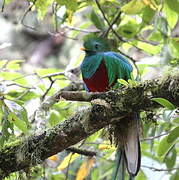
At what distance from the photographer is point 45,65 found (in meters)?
8.57

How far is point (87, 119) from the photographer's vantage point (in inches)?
76.5

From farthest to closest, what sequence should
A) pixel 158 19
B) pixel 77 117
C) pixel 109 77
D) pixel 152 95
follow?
pixel 158 19 → pixel 109 77 → pixel 77 117 → pixel 152 95

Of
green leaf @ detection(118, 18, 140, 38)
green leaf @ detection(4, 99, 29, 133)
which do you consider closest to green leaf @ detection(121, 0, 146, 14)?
green leaf @ detection(118, 18, 140, 38)

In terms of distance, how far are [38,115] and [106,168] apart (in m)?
0.84

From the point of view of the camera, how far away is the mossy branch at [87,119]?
1786 mm

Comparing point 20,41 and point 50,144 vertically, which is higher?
point 50,144

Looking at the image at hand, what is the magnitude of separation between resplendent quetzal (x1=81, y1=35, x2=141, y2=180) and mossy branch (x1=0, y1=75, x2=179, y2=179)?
0.15m

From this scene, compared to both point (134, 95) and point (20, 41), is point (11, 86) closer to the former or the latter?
point (134, 95)

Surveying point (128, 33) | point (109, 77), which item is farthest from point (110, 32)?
point (109, 77)

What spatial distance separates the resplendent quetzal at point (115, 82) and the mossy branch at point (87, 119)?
0.15 meters

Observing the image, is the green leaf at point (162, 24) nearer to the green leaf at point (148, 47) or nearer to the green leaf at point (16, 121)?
the green leaf at point (148, 47)

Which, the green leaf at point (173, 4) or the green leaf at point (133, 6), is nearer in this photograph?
the green leaf at point (173, 4)

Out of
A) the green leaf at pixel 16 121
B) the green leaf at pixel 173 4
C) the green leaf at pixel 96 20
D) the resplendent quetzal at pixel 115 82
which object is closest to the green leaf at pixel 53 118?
the resplendent quetzal at pixel 115 82

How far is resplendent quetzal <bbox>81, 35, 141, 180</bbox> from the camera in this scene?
86.7 inches
